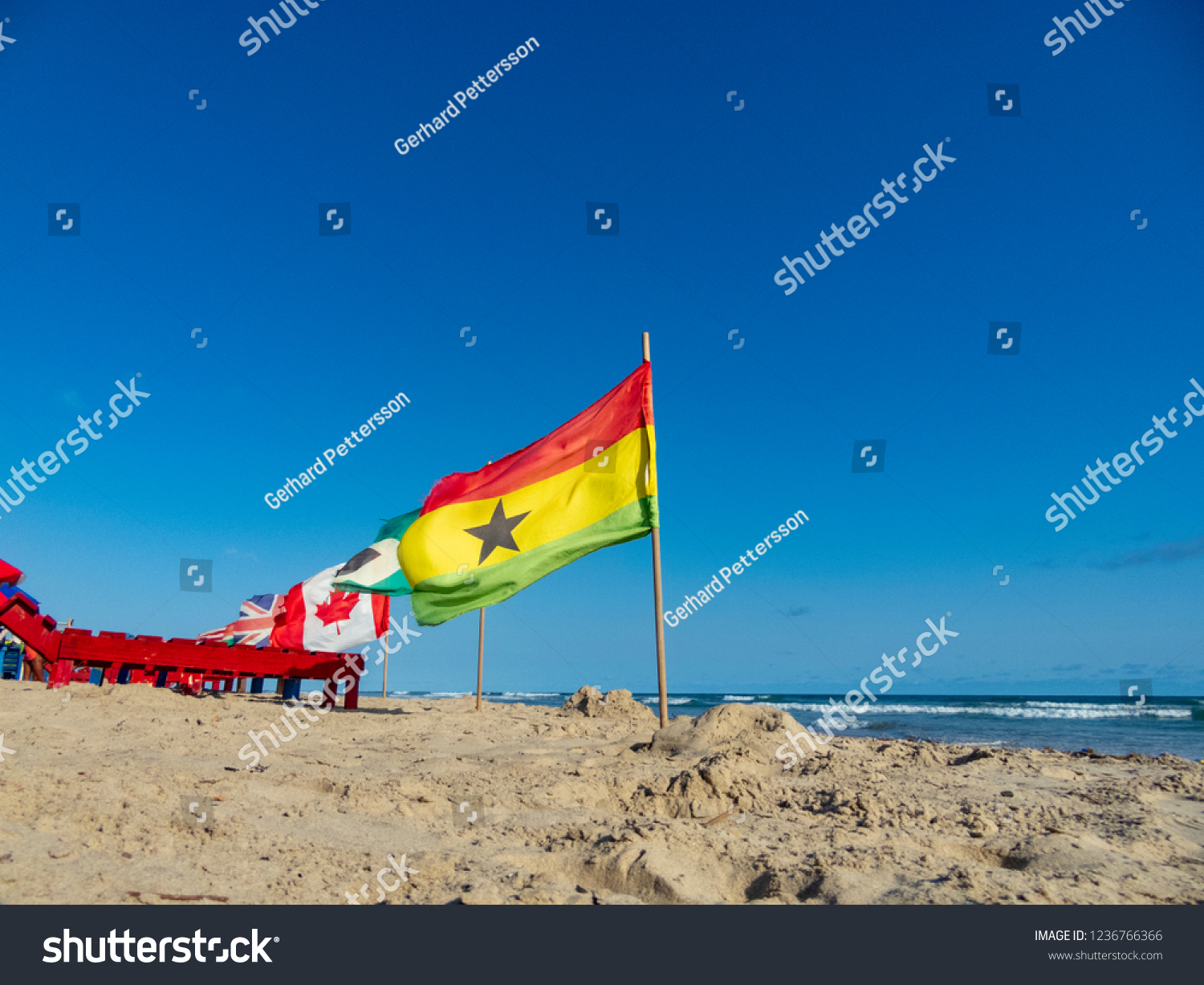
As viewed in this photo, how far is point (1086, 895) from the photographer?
3363 mm

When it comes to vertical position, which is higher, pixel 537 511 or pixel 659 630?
pixel 537 511

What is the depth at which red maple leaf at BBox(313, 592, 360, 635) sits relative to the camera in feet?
52.3

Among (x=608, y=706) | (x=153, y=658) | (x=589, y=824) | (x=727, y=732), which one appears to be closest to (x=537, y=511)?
(x=727, y=732)

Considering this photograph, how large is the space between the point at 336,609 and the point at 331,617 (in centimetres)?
25

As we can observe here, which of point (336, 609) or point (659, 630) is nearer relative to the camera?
point (659, 630)

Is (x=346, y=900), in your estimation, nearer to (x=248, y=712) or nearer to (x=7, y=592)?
(x=248, y=712)

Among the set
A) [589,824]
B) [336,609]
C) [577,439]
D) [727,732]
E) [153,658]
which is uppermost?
[577,439]

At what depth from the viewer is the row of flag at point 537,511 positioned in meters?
9.10

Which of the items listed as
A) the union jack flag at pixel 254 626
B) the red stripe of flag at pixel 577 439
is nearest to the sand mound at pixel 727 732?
the red stripe of flag at pixel 577 439

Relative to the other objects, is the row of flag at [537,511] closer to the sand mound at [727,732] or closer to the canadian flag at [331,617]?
the sand mound at [727,732]

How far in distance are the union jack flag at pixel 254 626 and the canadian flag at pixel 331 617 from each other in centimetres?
122

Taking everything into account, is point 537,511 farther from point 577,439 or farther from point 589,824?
point 589,824

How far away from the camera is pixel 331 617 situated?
1600cm
